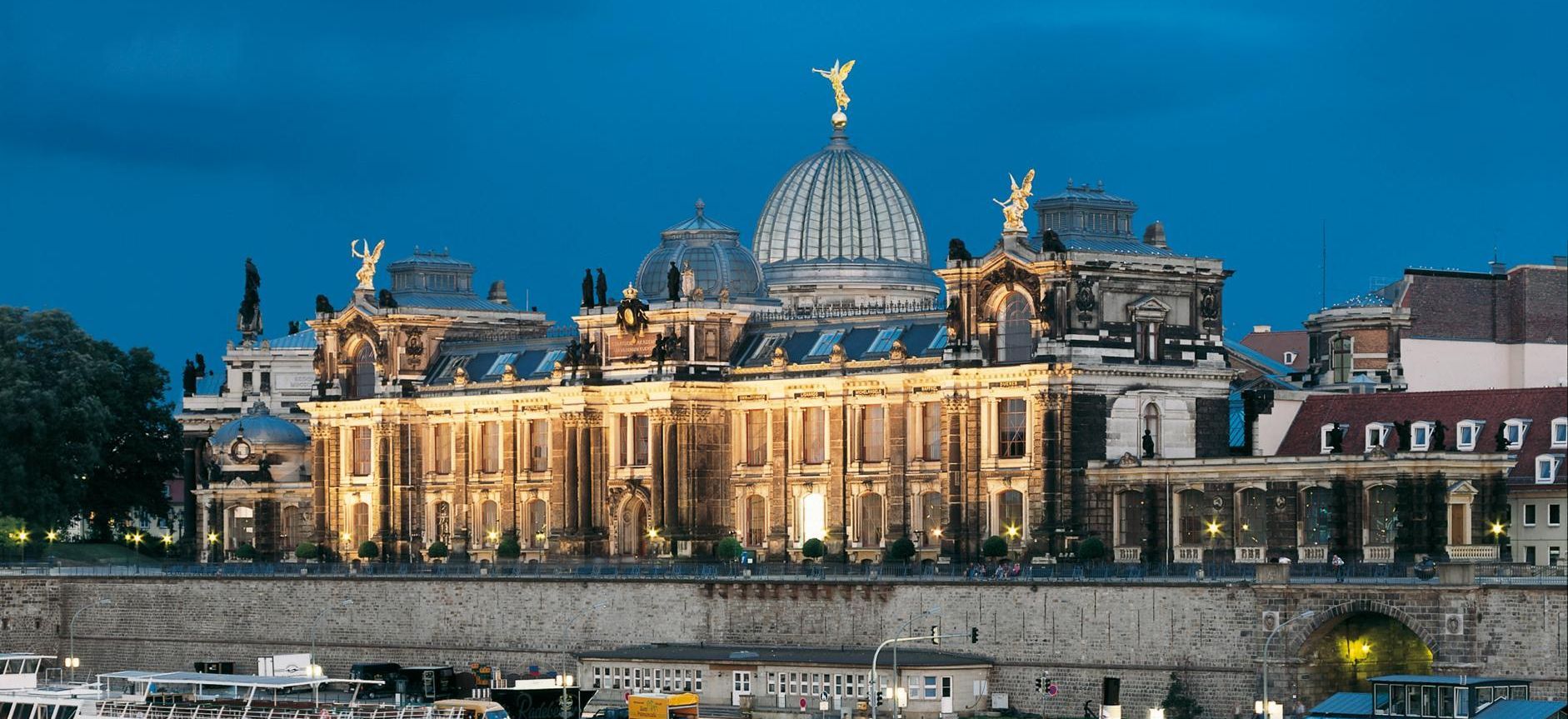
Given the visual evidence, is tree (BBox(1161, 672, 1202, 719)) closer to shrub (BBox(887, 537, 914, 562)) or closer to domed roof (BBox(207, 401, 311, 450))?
shrub (BBox(887, 537, 914, 562))

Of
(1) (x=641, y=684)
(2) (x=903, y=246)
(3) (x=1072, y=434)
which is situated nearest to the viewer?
(1) (x=641, y=684)

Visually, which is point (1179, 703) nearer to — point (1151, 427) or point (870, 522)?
point (1151, 427)

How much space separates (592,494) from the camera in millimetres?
171625

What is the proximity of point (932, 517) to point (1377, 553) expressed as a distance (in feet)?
86.3

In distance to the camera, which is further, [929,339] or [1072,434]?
[929,339]

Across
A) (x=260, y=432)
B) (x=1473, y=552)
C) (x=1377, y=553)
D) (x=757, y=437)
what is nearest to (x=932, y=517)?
(x=757, y=437)

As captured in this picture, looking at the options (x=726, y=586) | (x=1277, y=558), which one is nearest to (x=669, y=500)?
(x=726, y=586)

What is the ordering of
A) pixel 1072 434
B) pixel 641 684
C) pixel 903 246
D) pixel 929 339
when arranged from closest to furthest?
pixel 641 684 < pixel 1072 434 < pixel 929 339 < pixel 903 246

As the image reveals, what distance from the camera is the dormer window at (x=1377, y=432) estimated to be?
494ft

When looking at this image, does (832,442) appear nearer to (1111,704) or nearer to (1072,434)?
(1072,434)

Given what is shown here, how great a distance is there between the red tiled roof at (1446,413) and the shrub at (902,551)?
58.2ft

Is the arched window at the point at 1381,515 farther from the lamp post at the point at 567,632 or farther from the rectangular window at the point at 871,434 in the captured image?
the lamp post at the point at 567,632

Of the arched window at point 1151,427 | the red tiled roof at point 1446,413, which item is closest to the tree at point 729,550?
the arched window at point 1151,427

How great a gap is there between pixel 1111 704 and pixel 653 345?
4870cm
